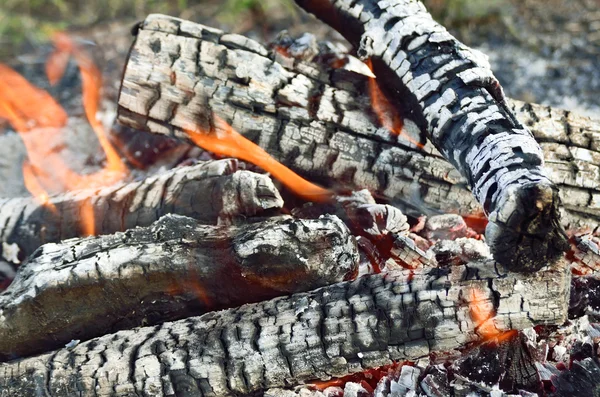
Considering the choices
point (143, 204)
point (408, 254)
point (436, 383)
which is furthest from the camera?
point (143, 204)

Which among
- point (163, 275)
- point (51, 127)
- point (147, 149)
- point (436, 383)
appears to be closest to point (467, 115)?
point (436, 383)

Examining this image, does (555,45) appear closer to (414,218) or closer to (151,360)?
(414,218)

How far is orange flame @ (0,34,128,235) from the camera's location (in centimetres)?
289

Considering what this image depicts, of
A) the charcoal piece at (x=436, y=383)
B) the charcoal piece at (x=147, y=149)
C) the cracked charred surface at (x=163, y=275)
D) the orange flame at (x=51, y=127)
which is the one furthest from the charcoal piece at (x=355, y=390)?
the charcoal piece at (x=147, y=149)

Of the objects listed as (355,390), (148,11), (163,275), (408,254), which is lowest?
(355,390)

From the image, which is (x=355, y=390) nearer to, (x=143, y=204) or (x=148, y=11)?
(x=143, y=204)

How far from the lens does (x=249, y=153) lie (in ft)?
7.65

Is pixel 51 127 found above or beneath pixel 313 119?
above

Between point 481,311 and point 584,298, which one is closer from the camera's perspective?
point 481,311

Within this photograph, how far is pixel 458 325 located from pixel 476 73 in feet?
2.75

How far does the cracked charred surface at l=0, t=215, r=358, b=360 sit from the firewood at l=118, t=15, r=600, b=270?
47cm

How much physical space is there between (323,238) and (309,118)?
2.12 feet

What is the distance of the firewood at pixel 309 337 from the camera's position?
159cm

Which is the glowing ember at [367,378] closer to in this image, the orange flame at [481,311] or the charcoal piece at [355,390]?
the charcoal piece at [355,390]
